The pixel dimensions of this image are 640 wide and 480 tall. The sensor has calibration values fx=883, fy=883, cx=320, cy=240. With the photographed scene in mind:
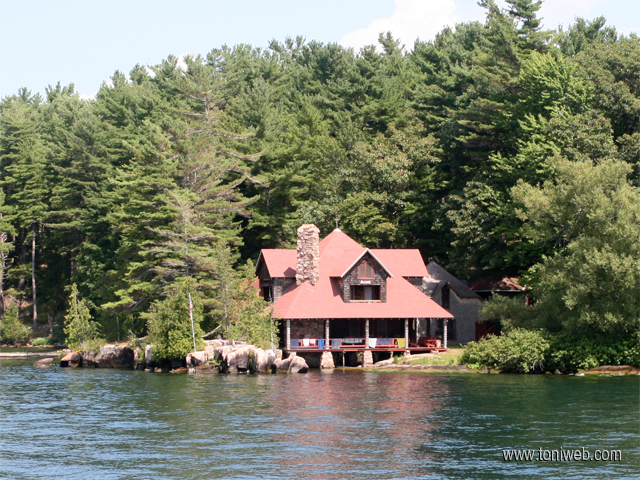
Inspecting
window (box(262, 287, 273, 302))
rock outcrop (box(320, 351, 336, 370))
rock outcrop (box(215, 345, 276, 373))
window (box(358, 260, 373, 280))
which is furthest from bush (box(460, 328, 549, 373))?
window (box(262, 287, 273, 302))

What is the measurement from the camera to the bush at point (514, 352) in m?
51.7

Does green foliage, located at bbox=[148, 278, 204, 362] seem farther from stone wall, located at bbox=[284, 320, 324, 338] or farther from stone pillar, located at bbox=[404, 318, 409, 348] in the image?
stone pillar, located at bbox=[404, 318, 409, 348]

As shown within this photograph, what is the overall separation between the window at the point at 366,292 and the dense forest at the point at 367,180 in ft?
25.0

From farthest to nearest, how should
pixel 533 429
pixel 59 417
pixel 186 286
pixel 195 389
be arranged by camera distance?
1. pixel 186 286
2. pixel 195 389
3. pixel 59 417
4. pixel 533 429

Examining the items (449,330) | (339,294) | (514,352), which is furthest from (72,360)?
(514,352)

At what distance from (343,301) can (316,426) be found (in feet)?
81.8

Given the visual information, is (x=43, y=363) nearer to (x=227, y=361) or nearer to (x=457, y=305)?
(x=227, y=361)

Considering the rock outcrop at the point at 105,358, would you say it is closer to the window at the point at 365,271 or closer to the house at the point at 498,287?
the window at the point at 365,271

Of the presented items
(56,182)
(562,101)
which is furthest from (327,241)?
(56,182)

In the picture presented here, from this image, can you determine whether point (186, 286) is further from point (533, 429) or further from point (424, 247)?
point (533, 429)

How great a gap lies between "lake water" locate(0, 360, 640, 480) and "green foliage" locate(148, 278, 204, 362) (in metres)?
5.79

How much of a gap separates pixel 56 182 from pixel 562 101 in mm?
59666

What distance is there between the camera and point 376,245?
73.9 meters

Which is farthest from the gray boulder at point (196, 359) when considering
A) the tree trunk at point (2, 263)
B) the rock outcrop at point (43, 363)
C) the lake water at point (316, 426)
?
the tree trunk at point (2, 263)
